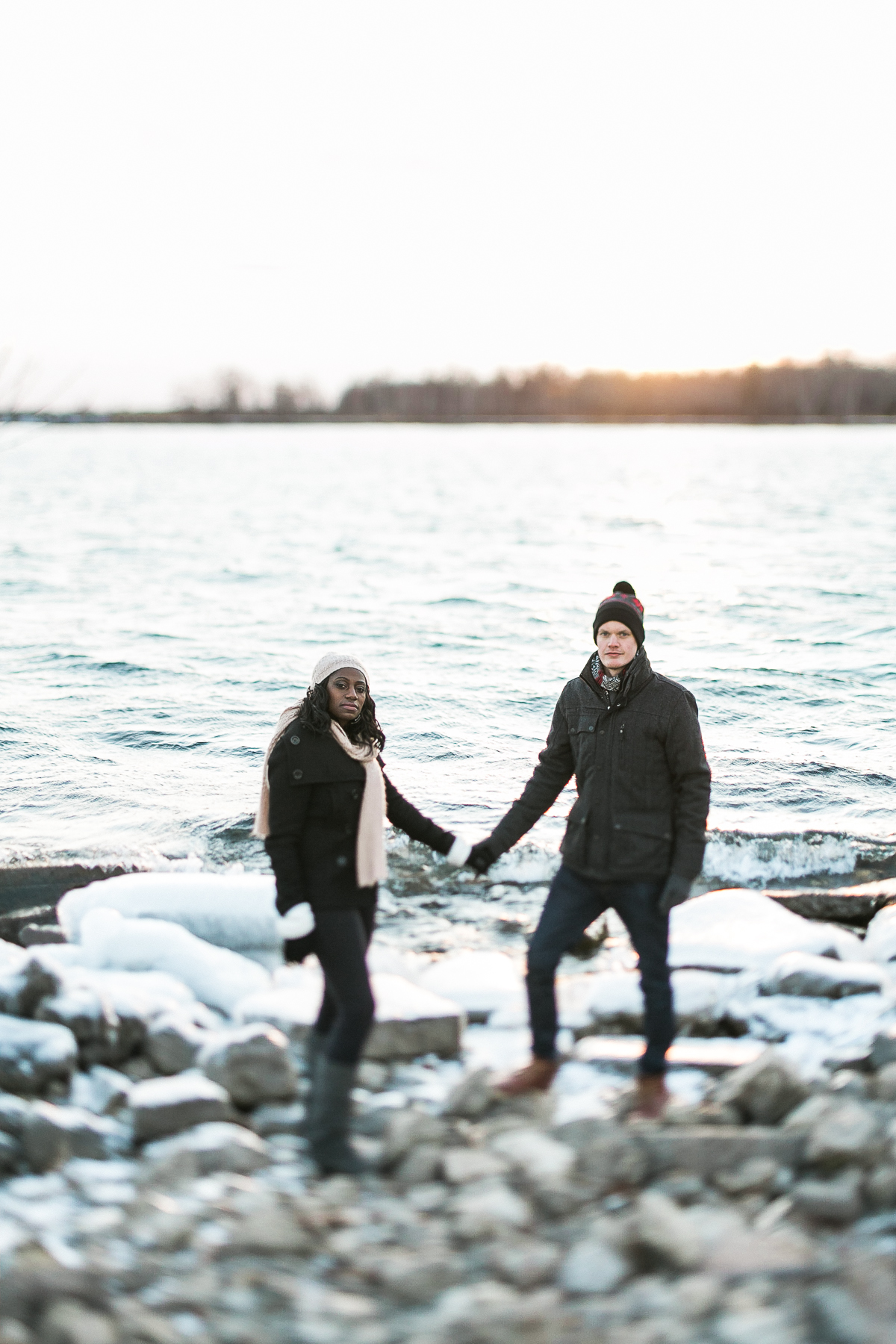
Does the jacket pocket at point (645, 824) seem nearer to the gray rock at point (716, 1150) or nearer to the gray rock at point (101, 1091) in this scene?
the gray rock at point (716, 1150)

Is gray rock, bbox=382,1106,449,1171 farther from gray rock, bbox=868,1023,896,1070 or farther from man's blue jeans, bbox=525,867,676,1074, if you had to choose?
gray rock, bbox=868,1023,896,1070

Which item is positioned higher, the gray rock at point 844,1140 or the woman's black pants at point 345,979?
the woman's black pants at point 345,979

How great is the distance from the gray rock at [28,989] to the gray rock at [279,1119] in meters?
0.98

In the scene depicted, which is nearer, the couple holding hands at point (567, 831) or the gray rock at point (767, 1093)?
the gray rock at point (767, 1093)

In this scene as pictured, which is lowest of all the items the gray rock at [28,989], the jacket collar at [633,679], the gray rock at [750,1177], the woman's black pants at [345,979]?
the gray rock at [750,1177]

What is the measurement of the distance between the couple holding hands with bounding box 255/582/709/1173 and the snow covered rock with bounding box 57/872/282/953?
1522 millimetres

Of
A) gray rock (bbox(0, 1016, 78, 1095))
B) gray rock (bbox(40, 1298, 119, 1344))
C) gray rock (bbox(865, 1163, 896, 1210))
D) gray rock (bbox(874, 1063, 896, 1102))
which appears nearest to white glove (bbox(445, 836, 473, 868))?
gray rock (bbox(0, 1016, 78, 1095))

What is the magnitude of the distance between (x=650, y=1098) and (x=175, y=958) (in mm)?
2229

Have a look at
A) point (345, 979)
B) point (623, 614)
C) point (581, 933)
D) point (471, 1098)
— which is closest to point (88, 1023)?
point (345, 979)

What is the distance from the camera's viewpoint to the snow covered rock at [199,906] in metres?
5.98

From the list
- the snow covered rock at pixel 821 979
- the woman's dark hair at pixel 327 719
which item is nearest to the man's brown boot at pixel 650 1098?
the snow covered rock at pixel 821 979

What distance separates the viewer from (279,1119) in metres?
4.23

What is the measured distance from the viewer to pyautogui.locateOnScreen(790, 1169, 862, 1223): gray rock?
3496mm

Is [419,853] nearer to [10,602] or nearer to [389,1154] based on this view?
[389,1154]
